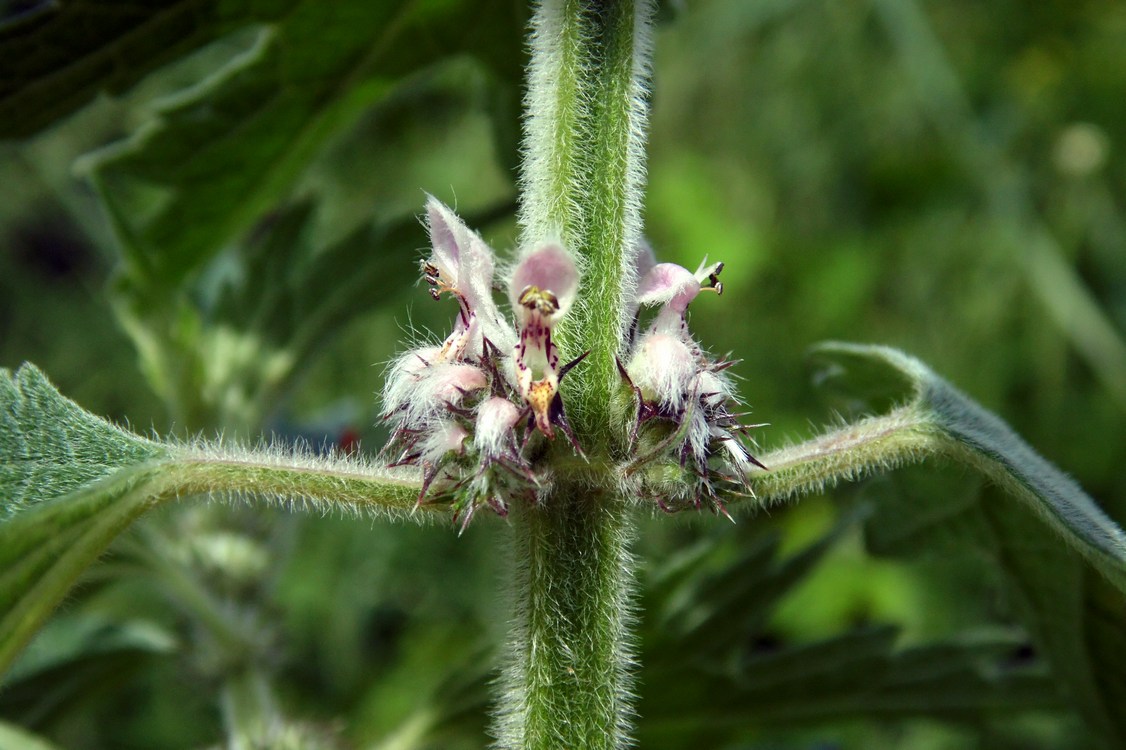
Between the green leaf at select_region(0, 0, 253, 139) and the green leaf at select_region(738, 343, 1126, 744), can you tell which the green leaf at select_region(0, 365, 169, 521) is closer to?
the green leaf at select_region(0, 0, 253, 139)

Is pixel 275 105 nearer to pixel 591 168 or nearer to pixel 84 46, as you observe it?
pixel 84 46

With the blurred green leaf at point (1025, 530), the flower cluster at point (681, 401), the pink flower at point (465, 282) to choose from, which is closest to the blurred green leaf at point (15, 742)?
the pink flower at point (465, 282)

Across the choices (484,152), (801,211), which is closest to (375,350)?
(484,152)

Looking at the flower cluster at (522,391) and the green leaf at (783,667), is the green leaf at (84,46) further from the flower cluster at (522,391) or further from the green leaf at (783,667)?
the green leaf at (783,667)

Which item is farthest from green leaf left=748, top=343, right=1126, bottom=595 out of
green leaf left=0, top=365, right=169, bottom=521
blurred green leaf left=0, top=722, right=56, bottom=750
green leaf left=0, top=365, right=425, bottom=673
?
blurred green leaf left=0, top=722, right=56, bottom=750

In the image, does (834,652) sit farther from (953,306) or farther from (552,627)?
(953,306)

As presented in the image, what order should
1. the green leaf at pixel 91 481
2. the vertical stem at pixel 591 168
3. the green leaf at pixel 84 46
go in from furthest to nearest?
the green leaf at pixel 84 46 → the vertical stem at pixel 591 168 → the green leaf at pixel 91 481

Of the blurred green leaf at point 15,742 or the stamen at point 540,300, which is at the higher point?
the stamen at point 540,300

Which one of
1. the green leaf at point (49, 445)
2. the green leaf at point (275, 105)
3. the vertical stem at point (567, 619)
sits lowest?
the vertical stem at point (567, 619)

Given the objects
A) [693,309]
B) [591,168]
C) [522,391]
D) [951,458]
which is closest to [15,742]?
[522,391]
